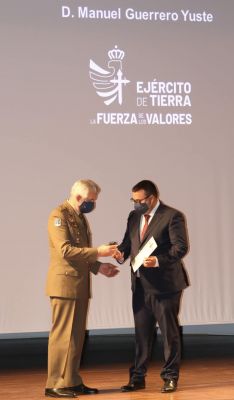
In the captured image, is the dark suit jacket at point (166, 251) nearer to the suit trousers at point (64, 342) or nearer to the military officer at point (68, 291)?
the military officer at point (68, 291)

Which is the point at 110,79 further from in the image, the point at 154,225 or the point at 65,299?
the point at 65,299

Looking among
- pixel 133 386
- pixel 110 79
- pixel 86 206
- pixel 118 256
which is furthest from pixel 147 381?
pixel 110 79

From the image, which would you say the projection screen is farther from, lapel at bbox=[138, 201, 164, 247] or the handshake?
lapel at bbox=[138, 201, 164, 247]

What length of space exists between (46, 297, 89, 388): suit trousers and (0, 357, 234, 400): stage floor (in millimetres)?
213

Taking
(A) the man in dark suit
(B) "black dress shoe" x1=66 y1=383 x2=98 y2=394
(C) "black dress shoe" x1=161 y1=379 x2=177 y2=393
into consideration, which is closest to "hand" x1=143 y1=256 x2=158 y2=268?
(A) the man in dark suit

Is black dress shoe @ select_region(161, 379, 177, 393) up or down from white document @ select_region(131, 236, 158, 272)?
down

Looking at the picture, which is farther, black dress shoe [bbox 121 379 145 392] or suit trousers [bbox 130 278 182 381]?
black dress shoe [bbox 121 379 145 392]

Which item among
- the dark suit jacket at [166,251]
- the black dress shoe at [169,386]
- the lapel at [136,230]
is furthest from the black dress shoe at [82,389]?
the lapel at [136,230]

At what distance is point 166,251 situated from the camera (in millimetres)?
5312

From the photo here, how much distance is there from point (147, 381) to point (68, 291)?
1134mm

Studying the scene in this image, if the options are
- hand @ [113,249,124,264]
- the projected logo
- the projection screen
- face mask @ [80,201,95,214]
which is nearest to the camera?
face mask @ [80,201,95,214]

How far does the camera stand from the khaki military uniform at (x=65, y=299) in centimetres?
507

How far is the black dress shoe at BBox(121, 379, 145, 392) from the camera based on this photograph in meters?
5.34

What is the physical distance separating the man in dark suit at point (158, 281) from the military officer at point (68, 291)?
0.30 meters
